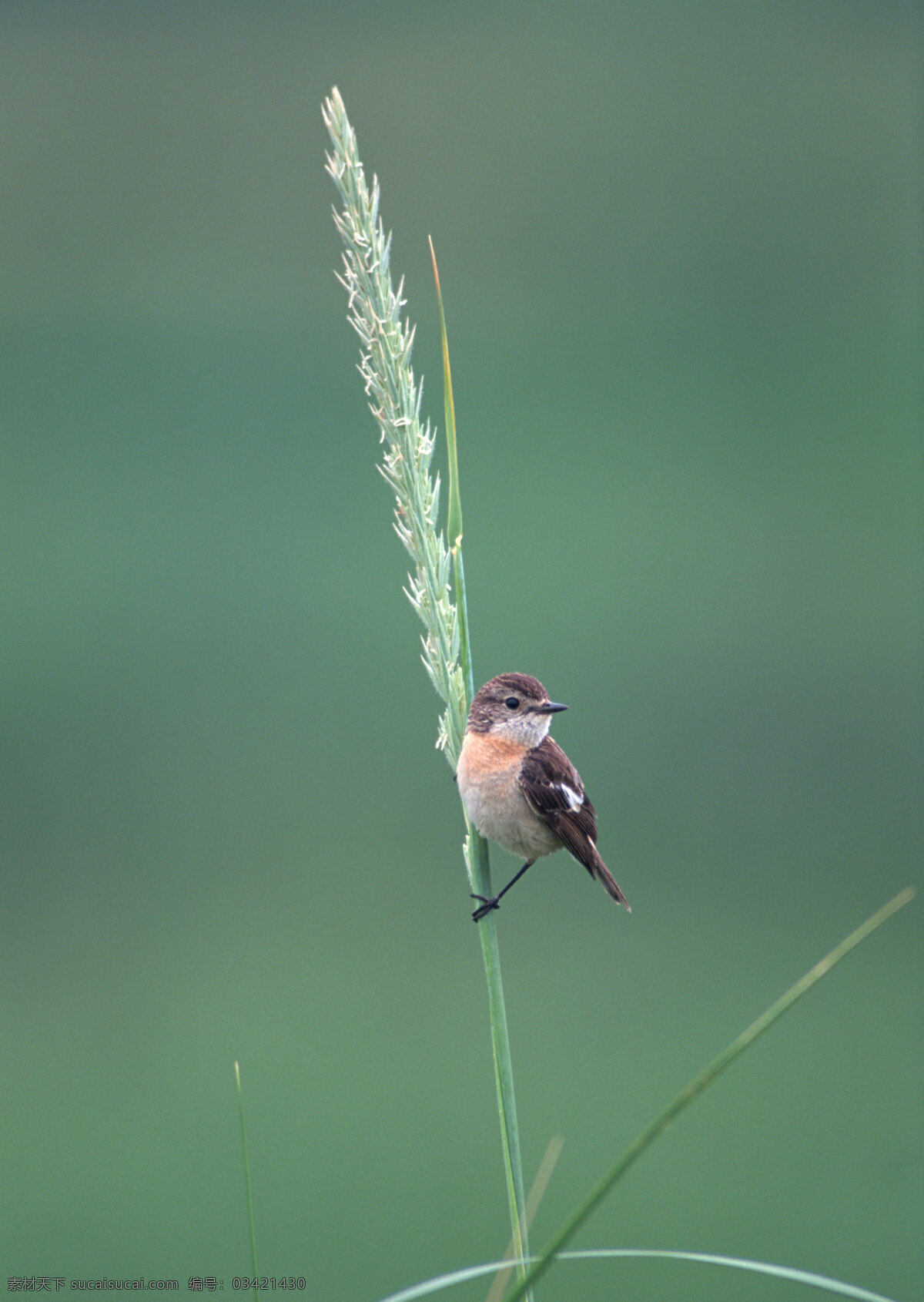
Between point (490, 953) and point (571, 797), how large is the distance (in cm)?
66

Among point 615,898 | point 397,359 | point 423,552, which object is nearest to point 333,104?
point 397,359

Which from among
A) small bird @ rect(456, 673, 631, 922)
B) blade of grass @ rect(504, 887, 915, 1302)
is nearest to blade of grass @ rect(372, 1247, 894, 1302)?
blade of grass @ rect(504, 887, 915, 1302)

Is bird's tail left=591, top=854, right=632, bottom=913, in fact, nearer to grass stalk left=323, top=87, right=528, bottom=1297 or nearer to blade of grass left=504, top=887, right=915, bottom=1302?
grass stalk left=323, top=87, right=528, bottom=1297

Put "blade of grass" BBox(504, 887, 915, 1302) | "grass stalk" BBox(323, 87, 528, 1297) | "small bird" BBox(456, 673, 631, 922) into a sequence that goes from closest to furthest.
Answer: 1. "blade of grass" BBox(504, 887, 915, 1302)
2. "grass stalk" BBox(323, 87, 528, 1297)
3. "small bird" BBox(456, 673, 631, 922)

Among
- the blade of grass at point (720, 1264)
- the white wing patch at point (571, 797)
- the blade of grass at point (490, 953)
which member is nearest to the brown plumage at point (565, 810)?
the white wing patch at point (571, 797)

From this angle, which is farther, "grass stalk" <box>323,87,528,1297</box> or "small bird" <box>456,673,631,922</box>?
"small bird" <box>456,673,631,922</box>

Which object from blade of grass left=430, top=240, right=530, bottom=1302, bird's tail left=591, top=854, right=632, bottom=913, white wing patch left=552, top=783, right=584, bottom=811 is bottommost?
bird's tail left=591, top=854, right=632, bottom=913

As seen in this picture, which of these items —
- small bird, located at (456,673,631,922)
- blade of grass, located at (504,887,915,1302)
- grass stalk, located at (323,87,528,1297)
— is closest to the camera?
blade of grass, located at (504,887,915,1302)

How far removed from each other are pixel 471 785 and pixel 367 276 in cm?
65

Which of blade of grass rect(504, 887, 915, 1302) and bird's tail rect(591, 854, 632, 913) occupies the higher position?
blade of grass rect(504, 887, 915, 1302)

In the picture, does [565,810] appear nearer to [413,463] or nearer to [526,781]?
[526,781]

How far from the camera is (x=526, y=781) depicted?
148cm

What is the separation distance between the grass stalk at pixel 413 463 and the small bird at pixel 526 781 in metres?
0.29

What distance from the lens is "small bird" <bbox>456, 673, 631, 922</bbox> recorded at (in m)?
1.42
